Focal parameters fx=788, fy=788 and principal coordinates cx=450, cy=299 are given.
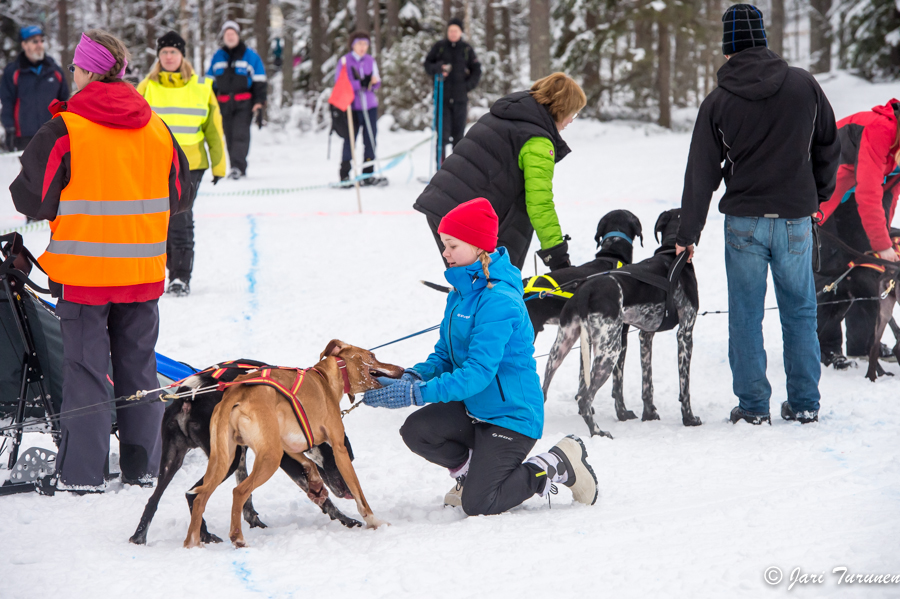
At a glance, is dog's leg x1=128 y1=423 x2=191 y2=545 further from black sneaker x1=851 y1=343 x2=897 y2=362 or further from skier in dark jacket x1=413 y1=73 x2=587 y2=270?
black sneaker x1=851 y1=343 x2=897 y2=362

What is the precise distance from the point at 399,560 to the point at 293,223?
6827 millimetres

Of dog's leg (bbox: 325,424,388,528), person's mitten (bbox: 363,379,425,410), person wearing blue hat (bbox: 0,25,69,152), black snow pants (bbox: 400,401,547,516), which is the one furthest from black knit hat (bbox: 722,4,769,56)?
person wearing blue hat (bbox: 0,25,69,152)

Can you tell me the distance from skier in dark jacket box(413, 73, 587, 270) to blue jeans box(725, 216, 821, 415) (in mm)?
902

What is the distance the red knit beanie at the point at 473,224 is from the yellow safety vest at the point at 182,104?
12.5ft

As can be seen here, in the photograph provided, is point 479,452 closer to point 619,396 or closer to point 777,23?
point 619,396

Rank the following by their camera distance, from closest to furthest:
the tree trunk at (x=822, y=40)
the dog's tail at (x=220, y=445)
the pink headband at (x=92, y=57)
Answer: the dog's tail at (x=220, y=445), the pink headband at (x=92, y=57), the tree trunk at (x=822, y=40)

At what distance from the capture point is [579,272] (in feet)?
14.1

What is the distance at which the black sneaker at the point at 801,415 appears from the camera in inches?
161

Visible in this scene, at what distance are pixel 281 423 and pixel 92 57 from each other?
1.62 m

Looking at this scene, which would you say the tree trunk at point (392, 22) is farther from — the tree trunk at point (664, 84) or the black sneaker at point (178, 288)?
the black sneaker at point (178, 288)

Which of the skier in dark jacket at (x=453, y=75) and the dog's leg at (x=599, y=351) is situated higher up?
the skier in dark jacket at (x=453, y=75)

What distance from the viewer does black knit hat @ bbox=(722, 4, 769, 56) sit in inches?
152

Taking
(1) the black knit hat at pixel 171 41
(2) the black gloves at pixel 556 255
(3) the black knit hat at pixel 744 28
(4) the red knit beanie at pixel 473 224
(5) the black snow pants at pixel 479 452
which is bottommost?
(5) the black snow pants at pixel 479 452

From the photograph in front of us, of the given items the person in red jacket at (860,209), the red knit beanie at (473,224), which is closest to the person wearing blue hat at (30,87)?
the red knit beanie at (473,224)
